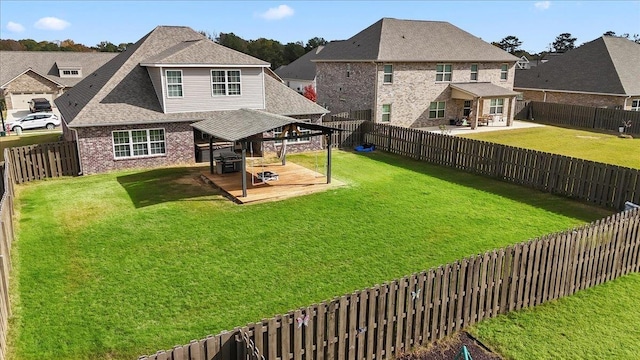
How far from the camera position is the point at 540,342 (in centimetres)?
810

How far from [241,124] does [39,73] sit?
4459 centimetres

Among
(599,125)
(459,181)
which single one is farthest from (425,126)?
(459,181)

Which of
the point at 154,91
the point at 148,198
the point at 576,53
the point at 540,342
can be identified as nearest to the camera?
the point at 540,342

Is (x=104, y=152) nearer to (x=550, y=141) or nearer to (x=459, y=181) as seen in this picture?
(x=459, y=181)

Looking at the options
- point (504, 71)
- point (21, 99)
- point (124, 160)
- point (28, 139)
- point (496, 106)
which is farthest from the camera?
point (21, 99)

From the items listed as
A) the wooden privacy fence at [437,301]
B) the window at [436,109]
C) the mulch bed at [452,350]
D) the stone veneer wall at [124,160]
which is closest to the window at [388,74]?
the window at [436,109]

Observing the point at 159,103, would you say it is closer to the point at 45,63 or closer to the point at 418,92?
the point at 418,92

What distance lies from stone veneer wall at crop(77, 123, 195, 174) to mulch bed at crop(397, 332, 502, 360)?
17398mm

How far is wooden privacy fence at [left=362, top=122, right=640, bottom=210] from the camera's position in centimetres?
1551

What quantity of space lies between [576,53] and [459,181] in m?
33.8

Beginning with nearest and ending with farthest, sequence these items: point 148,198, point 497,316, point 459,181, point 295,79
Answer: point 497,316 < point 148,198 < point 459,181 < point 295,79

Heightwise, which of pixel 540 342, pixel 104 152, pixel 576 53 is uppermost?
pixel 576 53

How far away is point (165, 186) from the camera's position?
18.4m

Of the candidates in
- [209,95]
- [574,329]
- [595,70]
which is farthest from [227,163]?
[595,70]
